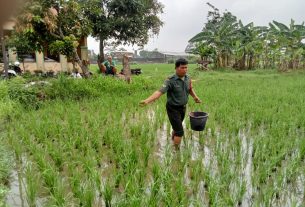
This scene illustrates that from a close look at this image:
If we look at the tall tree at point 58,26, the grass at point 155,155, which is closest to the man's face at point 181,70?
the grass at point 155,155

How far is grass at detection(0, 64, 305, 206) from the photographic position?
278cm

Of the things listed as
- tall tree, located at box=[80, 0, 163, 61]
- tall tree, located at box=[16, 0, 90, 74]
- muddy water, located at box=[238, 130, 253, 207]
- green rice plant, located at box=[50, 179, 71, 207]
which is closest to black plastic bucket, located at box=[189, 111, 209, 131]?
muddy water, located at box=[238, 130, 253, 207]

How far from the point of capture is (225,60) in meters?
21.3

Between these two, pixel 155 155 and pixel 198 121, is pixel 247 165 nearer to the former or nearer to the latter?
pixel 198 121

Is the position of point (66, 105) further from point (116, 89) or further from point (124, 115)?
point (116, 89)

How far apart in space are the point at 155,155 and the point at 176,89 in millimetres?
977

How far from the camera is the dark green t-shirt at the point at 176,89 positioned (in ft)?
13.8

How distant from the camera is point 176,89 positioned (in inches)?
167

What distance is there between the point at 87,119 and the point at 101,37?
39.4 feet

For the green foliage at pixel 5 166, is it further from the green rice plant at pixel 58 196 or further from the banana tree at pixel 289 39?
the banana tree at pixel 289 39

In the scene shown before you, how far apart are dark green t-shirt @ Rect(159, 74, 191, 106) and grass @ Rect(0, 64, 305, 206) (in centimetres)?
64

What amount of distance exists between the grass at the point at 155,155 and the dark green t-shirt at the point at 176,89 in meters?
0.64

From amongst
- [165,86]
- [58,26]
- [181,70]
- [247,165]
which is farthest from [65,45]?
[247,165]

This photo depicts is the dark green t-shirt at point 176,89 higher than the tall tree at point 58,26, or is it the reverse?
the tall tree at point 58,26
